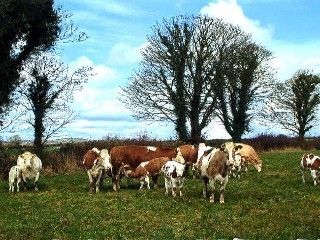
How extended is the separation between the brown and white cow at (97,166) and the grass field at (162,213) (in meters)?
0.59

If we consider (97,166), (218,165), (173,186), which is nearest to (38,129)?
(97,166)

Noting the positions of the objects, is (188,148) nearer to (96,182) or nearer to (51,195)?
(96,182)

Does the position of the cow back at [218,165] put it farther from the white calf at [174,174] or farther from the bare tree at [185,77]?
the bare tree at [185,77]

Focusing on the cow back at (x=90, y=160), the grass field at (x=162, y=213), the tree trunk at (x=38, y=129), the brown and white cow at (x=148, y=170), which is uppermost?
the tree trunk at (x=38, y=129)

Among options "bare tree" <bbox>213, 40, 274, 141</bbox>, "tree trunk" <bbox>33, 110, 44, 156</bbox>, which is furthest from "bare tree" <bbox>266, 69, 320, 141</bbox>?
"tree trunk" <bbox>33, 110, 44, 156</bbox>

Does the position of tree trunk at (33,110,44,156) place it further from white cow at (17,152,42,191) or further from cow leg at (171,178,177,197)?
cow leg at (171,178,177,197)

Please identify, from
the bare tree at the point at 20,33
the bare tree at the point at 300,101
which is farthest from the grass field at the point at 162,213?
the bare tree at the point at 300,101

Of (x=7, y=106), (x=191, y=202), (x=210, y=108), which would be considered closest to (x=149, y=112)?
(x=210, y=108)

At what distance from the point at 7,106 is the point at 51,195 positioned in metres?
19.0

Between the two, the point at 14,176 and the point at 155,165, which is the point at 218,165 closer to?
the point at 155,165

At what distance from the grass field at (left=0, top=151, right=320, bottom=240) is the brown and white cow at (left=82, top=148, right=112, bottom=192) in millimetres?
587

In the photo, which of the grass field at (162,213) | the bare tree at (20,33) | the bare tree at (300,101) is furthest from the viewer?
the bare tree at (300,101)

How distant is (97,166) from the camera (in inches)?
1024

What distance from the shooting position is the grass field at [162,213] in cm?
1603
